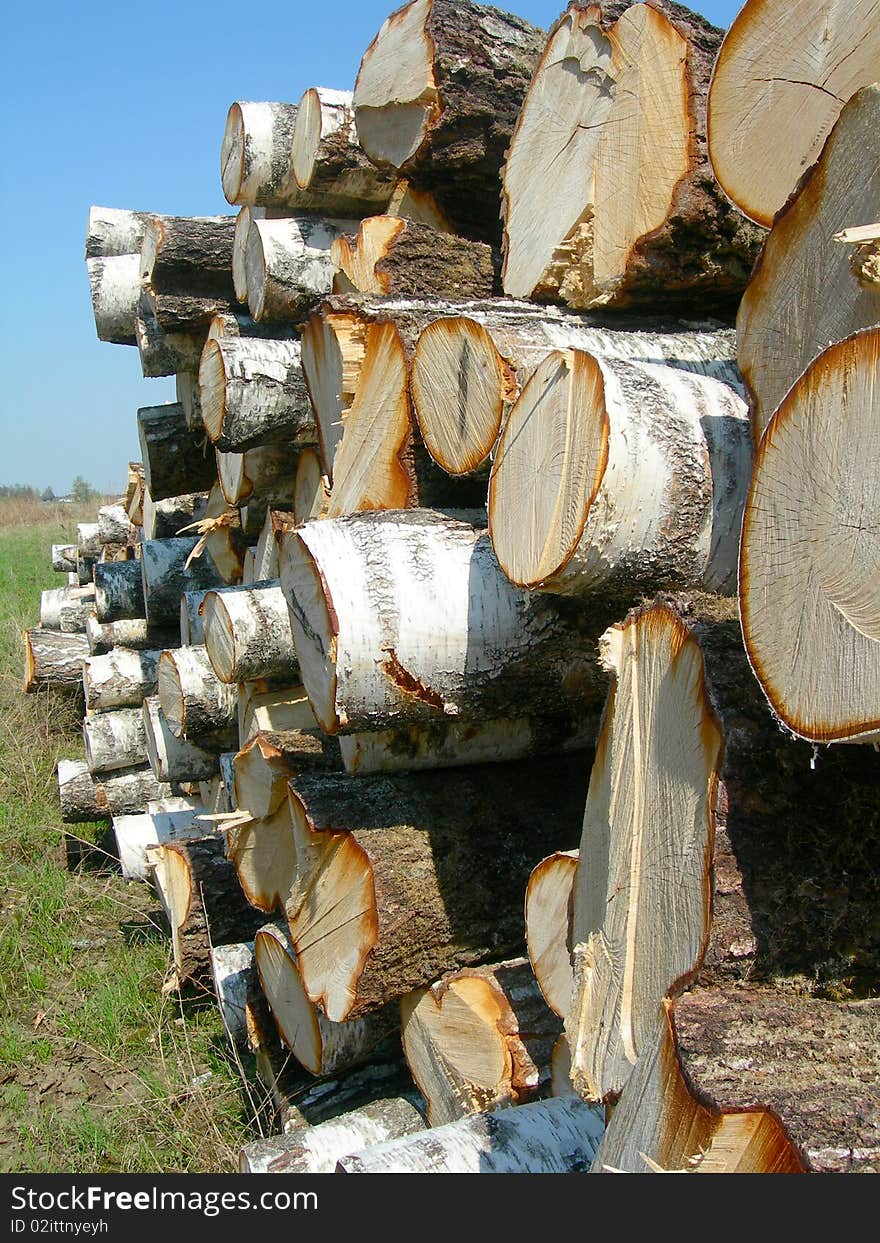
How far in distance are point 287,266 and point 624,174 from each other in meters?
1.42

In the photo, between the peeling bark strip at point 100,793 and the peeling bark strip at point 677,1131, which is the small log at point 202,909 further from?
the peeling bark strip at point 677,1131

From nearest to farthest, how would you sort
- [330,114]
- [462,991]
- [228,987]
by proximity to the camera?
[462,991]
[228,987]
[330,114]

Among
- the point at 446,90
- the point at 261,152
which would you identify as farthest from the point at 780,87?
the point at 261,152

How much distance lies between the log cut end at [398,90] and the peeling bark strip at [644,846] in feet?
6.06

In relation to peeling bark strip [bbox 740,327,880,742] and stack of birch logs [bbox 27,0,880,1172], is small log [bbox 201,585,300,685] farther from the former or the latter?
peeling bark strip [bbox 740,327,880,742]

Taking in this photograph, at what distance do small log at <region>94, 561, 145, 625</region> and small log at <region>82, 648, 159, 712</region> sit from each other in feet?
1.21

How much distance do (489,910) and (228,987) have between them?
110 cm

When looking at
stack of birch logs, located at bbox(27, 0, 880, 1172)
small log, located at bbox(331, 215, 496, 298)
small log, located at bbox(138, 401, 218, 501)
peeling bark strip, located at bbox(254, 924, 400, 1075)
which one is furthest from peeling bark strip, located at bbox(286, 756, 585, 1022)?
small log, located at bbox(138, 401, 218, 501)

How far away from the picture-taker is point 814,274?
4.82 feet
